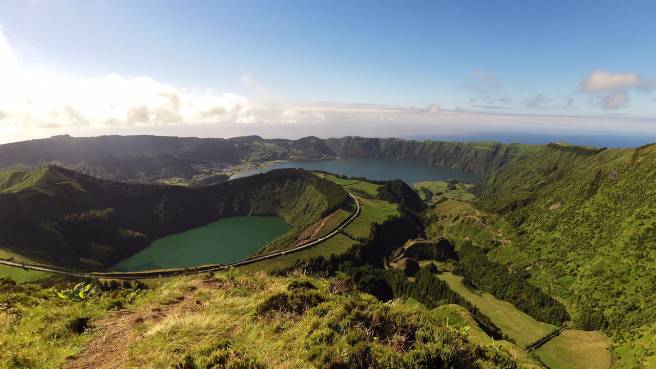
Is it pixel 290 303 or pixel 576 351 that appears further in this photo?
pixel 576 351

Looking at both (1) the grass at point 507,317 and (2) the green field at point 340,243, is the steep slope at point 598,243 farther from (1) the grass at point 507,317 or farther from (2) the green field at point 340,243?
(2) the green field at point 340,243

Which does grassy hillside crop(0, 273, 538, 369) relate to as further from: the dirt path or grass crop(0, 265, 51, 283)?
grass crop(0, 265, 51, 283)

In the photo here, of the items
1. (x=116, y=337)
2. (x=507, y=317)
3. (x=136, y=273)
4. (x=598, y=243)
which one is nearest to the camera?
(x=116, y=337)

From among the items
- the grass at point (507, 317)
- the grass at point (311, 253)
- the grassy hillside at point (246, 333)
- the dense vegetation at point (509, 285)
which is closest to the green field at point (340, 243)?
the grass at point (311, 253)

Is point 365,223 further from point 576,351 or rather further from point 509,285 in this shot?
point 576,351

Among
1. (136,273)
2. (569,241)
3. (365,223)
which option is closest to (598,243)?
(569,241)

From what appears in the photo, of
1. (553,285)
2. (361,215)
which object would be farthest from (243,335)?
(361,215)
